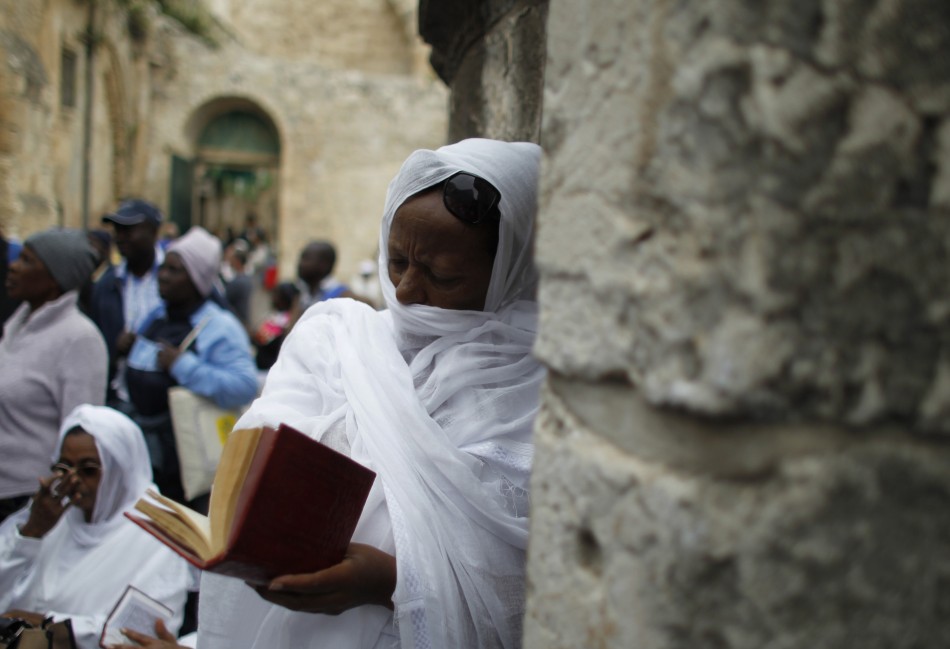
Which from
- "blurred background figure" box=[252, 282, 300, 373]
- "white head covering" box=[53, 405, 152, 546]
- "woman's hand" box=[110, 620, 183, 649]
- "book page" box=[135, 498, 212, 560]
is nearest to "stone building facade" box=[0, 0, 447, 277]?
"blurred background figure" box=[252, 282, 300, 373]

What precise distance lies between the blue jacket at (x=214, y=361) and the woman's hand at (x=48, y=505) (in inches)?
25.8

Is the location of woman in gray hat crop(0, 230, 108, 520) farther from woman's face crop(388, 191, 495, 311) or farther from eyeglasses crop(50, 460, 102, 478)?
woman's face crop(388, 191, 495, 311)

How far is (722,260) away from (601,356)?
0.52 feet

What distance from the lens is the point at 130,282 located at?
14.3 feet

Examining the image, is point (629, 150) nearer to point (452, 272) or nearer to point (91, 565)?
point (452, 272)

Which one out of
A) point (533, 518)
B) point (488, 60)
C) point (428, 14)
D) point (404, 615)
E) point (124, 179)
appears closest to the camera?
point (533, 518)

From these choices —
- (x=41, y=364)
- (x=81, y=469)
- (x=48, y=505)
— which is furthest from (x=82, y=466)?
(x=41, y=364)

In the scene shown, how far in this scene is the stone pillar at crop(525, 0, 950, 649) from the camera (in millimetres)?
590

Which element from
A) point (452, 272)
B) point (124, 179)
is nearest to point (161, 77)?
point (124, 179)

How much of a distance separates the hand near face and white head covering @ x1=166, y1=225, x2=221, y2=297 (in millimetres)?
368

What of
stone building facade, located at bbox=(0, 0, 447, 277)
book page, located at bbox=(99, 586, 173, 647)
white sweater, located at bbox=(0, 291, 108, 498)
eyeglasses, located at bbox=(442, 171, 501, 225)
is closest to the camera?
eyeglasses, located at bbox=(442, 171, 501, 225)

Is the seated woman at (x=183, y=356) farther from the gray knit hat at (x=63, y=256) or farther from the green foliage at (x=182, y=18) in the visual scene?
the green foliage at (x=182, y=18)

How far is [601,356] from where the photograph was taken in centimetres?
72

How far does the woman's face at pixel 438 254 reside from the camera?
57.6 inches
